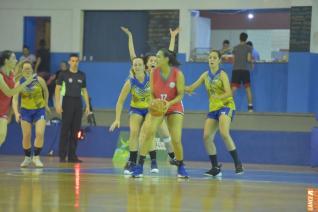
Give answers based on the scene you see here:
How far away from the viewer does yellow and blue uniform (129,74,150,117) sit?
1105 centimetres

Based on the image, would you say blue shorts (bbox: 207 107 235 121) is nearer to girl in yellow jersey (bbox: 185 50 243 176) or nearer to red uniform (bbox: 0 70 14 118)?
girl in yellow jersey (bbox: 185 50 243 176)

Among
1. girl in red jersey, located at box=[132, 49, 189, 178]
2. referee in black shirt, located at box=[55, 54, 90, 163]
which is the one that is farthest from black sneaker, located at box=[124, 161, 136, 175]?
referee in black shirt, located at box=[55, 54, 90, 163]

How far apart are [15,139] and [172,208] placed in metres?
10.6

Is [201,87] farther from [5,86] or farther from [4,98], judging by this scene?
[5,86]

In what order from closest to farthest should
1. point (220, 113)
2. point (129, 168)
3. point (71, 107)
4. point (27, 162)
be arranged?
point (129, 168)
point (220, 113)
point (27, 162)
point (71, 107)

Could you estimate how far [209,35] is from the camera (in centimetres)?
2186

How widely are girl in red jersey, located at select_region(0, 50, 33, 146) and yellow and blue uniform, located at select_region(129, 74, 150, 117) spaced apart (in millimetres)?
1715

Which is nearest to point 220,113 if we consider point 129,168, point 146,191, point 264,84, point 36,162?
point 129,168

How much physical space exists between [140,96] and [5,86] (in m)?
2.17

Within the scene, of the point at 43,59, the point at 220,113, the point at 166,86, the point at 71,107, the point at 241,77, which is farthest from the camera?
the point at 43,59

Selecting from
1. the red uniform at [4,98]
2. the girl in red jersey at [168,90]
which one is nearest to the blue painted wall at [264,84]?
the girl in red jersey at [168,90]

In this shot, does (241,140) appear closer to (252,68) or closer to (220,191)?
(252,68)

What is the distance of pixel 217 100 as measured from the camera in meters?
11.0

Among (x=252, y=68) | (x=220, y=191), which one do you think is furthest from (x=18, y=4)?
(x=220, y=191)
